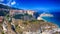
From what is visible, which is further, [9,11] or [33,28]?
[9,11]

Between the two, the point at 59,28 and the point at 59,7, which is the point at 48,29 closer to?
the point at 59,28

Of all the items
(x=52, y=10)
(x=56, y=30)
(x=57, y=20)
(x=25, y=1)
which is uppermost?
(x=25, y=1)

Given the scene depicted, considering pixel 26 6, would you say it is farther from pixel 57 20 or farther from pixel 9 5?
pixel 57 20

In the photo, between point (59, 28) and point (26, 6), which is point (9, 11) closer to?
point (26, 6)

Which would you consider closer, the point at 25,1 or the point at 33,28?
the point at 33,28

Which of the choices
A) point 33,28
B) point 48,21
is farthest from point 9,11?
point 48,21

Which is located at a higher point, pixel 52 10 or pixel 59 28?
pixel 52 10

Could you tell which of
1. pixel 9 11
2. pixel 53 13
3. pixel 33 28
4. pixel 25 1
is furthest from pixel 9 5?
pixel 53 13

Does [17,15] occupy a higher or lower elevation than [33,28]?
higher
